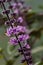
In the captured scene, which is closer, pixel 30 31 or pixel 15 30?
pixel 15 30

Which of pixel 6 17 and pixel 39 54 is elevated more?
pixel 6 17

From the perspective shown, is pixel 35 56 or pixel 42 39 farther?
pixel 42 39

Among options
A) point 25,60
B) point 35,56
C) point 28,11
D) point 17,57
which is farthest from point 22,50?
point 28,11

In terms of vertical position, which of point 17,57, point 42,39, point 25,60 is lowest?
point 42,39

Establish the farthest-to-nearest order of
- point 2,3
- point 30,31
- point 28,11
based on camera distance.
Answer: point 28,11 < point 30,31 < point 2,3

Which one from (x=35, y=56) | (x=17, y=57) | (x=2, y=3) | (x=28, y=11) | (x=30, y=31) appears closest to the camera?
(x=2, y=3)

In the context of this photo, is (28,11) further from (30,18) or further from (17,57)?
(17,57)

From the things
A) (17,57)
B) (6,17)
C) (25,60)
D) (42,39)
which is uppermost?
(6,17)

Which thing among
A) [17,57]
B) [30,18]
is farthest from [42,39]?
[17,57]

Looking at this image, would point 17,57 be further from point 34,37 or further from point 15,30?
point 34,37
